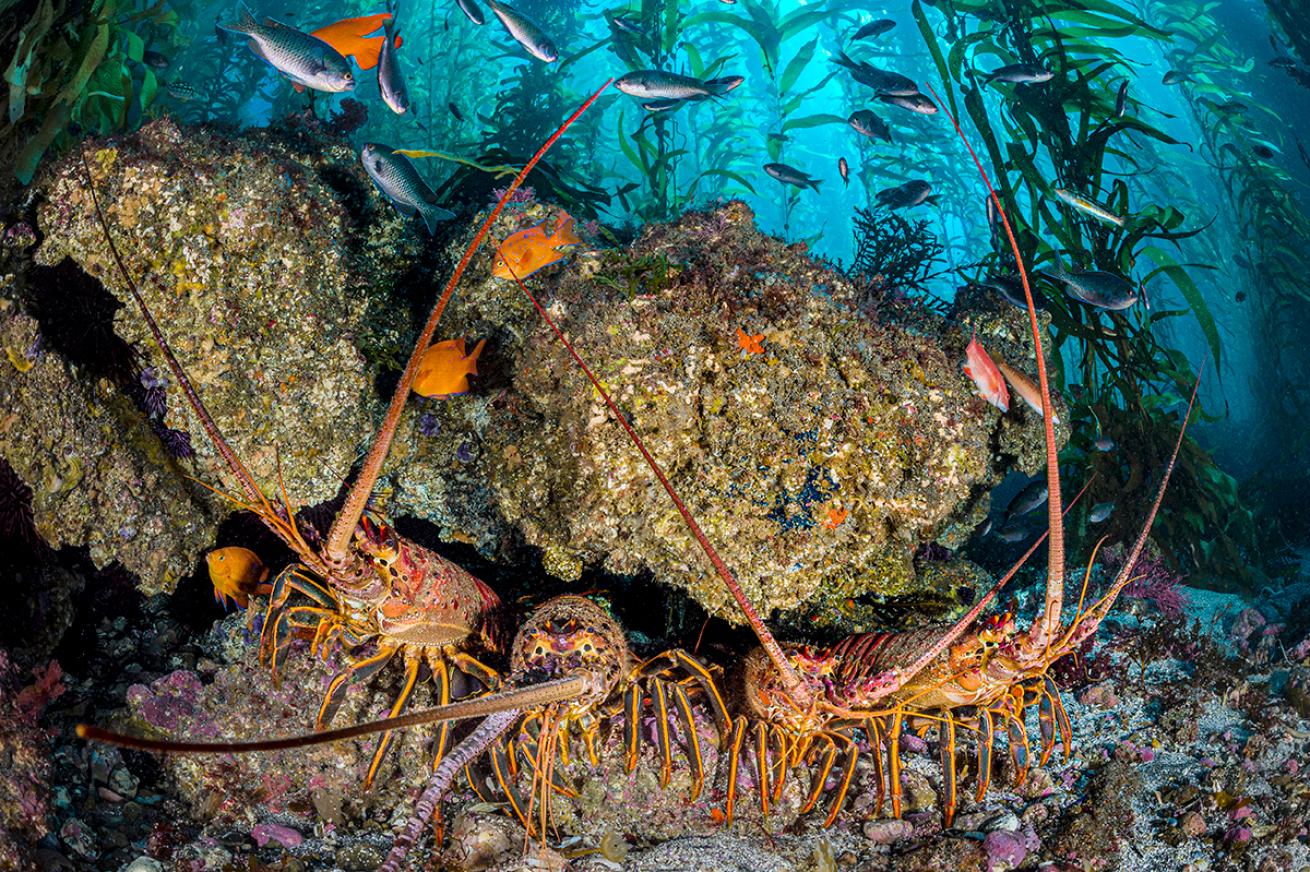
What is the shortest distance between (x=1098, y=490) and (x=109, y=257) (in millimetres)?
8067

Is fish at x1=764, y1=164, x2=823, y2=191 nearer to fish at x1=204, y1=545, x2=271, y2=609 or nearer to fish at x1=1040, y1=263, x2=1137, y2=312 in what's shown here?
fish at x1=1040, y1=263, x2=1137, y2=312

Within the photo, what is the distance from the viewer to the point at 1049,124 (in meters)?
6.56

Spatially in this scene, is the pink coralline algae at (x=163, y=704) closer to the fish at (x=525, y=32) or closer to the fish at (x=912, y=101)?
the fish at (x=525, y=32)

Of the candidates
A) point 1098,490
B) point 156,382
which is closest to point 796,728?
point 156,382

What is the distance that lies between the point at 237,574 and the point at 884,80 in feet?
20.0

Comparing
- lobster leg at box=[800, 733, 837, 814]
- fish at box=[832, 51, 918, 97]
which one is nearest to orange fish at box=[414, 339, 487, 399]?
lobster leg at box=[800, 733, 837, 814]

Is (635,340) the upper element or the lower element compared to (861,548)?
upper

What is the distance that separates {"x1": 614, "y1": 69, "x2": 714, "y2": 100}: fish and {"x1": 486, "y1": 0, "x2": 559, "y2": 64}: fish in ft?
2.07

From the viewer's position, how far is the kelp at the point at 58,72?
430 cm

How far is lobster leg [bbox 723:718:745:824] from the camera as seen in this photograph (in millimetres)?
3311

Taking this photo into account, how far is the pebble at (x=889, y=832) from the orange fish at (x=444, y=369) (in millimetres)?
3023

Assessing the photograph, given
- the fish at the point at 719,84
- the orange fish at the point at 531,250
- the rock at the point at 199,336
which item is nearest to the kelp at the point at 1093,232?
the fish at the point at 719,84

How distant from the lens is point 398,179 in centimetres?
392

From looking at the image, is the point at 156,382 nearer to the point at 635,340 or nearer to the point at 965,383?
the point at 635,340
